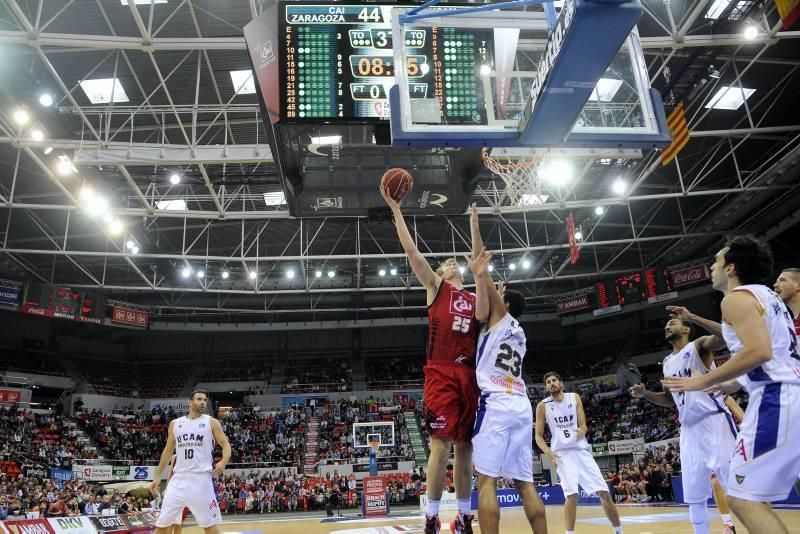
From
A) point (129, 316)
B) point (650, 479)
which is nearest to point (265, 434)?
point (129, 316)

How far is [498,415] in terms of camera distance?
3.90 m

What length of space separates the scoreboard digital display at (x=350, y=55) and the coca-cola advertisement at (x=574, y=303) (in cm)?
2435

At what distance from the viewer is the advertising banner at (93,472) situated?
23.0 m

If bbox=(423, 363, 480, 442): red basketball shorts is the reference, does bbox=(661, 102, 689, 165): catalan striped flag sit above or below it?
above

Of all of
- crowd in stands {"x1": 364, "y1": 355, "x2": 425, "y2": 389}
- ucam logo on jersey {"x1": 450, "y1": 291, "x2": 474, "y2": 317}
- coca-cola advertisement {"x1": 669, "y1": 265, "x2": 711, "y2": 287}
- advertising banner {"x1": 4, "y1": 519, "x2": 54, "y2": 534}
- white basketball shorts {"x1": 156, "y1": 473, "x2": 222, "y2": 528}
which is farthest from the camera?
crowd in stands {"x1": 364, "y1": 355, "x2": 425, "y2": 389}

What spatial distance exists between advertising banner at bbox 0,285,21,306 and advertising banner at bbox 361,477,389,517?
615 inches

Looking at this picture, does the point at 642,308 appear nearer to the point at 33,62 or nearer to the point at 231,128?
the point at 231,128

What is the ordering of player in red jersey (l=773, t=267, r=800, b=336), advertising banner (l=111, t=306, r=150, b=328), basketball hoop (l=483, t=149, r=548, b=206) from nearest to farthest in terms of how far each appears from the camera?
player in red jersey (l=773, t=267, r=800, b=336) < basketball hoop (l=483, t=149, r=548, b=206) < advertising banner (l=111, t=306, r=150, b=328)

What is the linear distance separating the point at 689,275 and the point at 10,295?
27034mm

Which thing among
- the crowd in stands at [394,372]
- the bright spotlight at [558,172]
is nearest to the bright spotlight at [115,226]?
the bright spotlight at [558,172]

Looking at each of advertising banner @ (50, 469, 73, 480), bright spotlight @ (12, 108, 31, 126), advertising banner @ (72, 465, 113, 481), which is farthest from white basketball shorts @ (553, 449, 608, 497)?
advertising banner @ (72, 465, 113, 481)

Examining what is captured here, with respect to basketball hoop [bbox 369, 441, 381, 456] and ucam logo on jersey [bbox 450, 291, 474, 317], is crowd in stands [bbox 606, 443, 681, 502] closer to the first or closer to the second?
basketball hoop [bbox 369, 441, 381, 456]

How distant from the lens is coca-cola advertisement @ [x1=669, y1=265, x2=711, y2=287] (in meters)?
24.2

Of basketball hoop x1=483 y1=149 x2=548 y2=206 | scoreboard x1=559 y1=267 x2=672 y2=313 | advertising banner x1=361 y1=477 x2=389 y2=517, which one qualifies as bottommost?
advertising banner x1=361 y1=477 x2=389 y2=517
